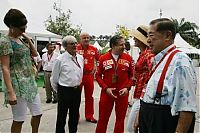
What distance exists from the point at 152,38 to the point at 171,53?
22 cm

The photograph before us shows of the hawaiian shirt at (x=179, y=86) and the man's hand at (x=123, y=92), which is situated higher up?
the hawaiian shirt at (x=179, y=86)

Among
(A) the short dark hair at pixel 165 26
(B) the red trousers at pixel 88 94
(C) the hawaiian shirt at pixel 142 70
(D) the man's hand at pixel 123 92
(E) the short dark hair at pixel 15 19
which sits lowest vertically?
(B) the red trousers at pixel 88 94

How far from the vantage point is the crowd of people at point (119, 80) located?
2367 mm

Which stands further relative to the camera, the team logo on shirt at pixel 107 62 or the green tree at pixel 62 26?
the green tree at pixel 62 26

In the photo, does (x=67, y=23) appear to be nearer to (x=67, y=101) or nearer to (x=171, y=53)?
(x=67, y=101)

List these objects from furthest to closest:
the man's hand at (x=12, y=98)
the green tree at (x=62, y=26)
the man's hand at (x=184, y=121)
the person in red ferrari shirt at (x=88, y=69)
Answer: the green tree at (x=62, y=26)
the person in red ferrari shirt at (x=88, y=69)
the man's hand at (x=12, y=98)
the man's hand at (x=184, y=121)

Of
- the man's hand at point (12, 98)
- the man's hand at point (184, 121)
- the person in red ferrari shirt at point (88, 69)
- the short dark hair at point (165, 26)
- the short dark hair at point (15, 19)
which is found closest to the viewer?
the man's hand at point (184, 121)

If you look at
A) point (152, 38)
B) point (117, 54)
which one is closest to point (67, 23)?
point (117, 54)

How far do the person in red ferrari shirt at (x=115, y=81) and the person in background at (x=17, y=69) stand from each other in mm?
1368

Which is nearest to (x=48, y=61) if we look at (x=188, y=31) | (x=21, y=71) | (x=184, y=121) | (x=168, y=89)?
(x=21, y=71)

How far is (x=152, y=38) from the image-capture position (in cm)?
261

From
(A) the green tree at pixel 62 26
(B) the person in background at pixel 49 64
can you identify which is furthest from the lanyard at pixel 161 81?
(A) the green tree at pixel 62 26

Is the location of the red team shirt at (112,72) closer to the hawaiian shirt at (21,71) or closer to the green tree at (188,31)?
the hawaiian shirt at (21,71)

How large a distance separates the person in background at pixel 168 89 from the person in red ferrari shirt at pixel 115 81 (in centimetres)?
232
